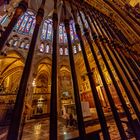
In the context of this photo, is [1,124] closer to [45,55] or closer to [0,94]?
[0,94]

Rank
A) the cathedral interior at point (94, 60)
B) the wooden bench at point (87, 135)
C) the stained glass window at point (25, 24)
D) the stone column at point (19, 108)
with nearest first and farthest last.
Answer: the stone column at point (19, 108)
the cathedral interior at point (94, 60)
the wooden bench at point (87, 135)
the stained glass window at point (25, 24)

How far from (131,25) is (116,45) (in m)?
0.73

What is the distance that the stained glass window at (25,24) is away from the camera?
11.9 meters

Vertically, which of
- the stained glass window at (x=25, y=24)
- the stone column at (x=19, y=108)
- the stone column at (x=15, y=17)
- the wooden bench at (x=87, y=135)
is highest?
the stained glass window at (x=25, y=24)

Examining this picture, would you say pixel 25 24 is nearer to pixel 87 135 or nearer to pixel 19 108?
pixel 87 135

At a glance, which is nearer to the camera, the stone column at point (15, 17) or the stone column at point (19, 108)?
the stone column at point (19, 108)

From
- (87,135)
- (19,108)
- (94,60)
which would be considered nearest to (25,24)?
(94,60)

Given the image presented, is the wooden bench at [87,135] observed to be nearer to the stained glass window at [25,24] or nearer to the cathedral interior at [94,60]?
→ the cathedral interior at [94,60]

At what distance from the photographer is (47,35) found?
13680 millimetres

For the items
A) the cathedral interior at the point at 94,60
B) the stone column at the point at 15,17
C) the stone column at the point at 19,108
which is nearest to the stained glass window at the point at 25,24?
the cathedral interior at the point at 94,60

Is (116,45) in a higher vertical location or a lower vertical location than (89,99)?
lower

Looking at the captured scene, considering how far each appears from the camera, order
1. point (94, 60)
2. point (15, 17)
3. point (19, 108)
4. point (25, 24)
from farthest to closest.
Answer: point (25, 24) < point (94, 60) < point (15, 17) < point (19, 108)

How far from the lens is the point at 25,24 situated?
1241 cm

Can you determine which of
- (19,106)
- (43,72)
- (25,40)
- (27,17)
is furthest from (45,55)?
(19,106)
